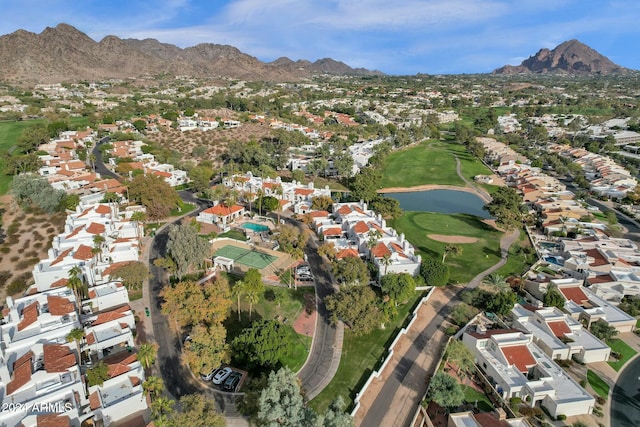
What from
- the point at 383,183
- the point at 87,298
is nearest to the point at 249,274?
the point at 87,298

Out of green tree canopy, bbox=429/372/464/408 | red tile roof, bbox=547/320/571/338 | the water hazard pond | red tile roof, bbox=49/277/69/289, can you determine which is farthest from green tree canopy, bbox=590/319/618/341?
red tile roof, bbox=49/277/69/289

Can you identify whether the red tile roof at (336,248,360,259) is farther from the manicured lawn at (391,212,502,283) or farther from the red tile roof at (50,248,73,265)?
the red tile roof at (50,248,73,265)

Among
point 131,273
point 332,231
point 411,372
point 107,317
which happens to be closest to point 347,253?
point 332,231

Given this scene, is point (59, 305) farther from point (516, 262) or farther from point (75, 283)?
point (516, 262)

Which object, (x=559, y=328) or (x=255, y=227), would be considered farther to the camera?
(x=255, y=227)

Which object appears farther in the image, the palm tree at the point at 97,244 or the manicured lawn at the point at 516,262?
the manicured lawn at the point at 516,262

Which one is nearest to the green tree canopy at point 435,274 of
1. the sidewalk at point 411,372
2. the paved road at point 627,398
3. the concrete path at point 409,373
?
the concrete path at point 409,373

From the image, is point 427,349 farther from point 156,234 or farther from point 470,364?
point 156,234

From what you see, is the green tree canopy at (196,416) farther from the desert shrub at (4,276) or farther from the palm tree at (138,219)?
the desert shrub at (4,276)
